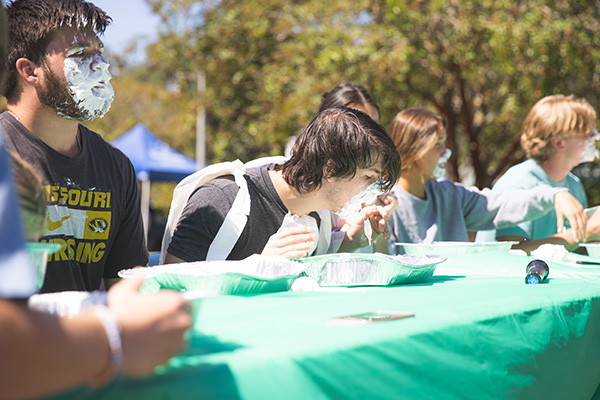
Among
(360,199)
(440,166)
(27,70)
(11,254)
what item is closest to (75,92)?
(27,70)

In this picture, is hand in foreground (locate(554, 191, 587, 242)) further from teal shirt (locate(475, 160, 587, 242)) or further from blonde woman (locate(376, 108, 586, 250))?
teal shirt (locate(475, 160, 587, 242))

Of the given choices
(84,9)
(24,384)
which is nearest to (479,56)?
(84,9)

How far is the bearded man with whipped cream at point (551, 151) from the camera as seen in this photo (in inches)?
145

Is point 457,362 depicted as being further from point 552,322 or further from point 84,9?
point 84,9

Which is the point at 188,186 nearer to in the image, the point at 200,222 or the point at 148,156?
the point at 200,222

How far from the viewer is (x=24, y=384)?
0.60 meters

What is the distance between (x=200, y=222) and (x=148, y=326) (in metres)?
1.34

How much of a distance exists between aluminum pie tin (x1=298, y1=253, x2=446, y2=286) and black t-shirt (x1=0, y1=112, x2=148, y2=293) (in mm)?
715

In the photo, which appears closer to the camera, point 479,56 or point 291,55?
point 479,56

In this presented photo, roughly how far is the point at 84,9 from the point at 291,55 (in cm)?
803

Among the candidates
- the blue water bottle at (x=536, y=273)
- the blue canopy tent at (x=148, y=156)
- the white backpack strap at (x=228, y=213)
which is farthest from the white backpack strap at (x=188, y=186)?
the blue canopy tent at (x=148, y=156)

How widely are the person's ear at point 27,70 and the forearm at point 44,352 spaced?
1.38 m

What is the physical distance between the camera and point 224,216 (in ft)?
6.77

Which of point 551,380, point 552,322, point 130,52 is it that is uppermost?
point 130,52
